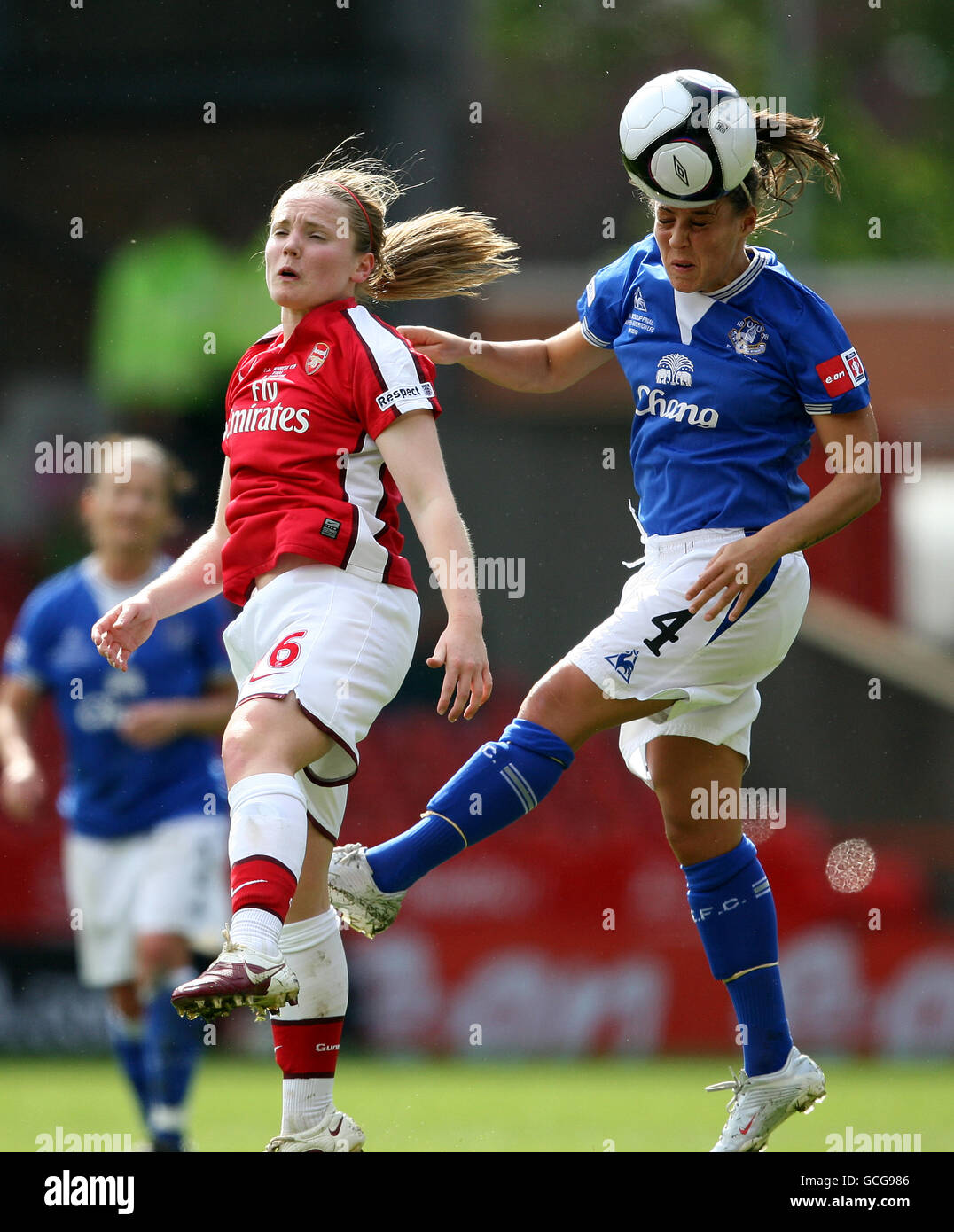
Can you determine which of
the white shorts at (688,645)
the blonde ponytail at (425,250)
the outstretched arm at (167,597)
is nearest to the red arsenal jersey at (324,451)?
the outstretched arm at (167,597)

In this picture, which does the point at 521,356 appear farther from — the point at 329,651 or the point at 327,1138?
the point at 327,1138

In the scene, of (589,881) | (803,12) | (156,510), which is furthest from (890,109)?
(156,510)

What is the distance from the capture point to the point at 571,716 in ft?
13.5

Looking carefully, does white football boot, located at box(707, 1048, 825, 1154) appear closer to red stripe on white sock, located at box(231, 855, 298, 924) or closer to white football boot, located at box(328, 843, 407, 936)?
white football boot, located at box(328, 843, 407, 936)

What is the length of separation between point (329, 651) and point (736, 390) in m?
1.15

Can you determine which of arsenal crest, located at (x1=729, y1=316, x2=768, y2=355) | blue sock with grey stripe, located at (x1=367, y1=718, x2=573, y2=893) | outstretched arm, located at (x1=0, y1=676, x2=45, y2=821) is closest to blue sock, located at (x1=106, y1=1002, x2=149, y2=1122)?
outstretched arm, located at (x1=0, y1=676, x2=45, y2=821)

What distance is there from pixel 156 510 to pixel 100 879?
1417 mm

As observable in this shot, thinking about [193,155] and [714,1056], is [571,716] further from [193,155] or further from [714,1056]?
[193,155]

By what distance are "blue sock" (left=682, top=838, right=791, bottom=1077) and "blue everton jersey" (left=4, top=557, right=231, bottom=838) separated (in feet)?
8.28

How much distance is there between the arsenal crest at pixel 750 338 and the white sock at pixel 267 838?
4.81 feet

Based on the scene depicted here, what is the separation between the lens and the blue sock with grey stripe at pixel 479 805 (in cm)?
407

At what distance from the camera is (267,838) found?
11.8 feet

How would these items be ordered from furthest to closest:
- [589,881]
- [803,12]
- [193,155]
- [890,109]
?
1. [890,109]
2. [803,12]
3. [193,155]
4. [589,881]

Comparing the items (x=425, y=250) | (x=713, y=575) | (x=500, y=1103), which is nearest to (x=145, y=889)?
(x=425, y=250)
